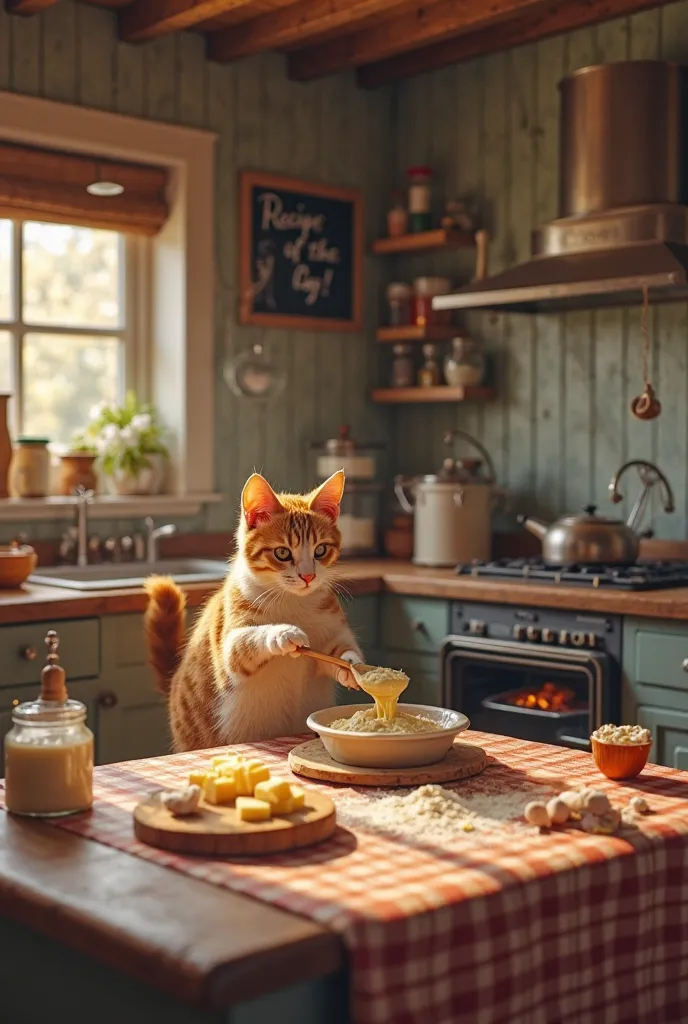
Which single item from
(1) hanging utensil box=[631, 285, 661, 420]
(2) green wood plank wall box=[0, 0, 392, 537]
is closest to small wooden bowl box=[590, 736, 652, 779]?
(1) hanging utensil box=[631, 285, 661, 420]

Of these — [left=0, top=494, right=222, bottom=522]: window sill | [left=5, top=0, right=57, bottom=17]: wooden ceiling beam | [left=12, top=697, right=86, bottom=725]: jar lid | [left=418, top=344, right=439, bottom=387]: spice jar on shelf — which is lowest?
[left=12, top=697, right=86, bottom=725]: jar lid

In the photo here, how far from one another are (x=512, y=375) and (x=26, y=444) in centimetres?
169

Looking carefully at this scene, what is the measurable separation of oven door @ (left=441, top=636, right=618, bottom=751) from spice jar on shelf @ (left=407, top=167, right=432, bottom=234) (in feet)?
5.61

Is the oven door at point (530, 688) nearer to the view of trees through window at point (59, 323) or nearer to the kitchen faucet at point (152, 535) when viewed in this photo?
the kitchen faucet at point (152, 535)

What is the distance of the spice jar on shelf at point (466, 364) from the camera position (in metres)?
Result: 4.59

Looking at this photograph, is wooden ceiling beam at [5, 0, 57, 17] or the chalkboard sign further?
the chalkboard sign

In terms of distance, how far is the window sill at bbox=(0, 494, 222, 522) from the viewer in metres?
3.99

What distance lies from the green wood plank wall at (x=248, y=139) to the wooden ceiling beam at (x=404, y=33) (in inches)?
4.5

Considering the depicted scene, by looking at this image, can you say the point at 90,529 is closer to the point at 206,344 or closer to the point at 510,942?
the point at 206,344

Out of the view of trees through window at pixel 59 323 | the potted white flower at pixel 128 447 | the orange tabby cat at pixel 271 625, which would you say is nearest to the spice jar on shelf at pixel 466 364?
the potted white flower at pixel 128 447

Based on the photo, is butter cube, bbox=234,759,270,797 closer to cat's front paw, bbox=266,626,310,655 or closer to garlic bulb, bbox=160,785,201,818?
garlic bulb, bbox=160,785,201,818

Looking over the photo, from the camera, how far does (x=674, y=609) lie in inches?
128

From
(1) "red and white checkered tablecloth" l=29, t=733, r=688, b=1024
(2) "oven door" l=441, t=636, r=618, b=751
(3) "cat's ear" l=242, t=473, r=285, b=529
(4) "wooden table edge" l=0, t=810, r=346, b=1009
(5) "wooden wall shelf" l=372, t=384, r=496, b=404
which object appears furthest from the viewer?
(5) "wooden wall shelf" l=372, t=384, r=496, b=404

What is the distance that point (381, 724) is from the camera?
1.88 meters
